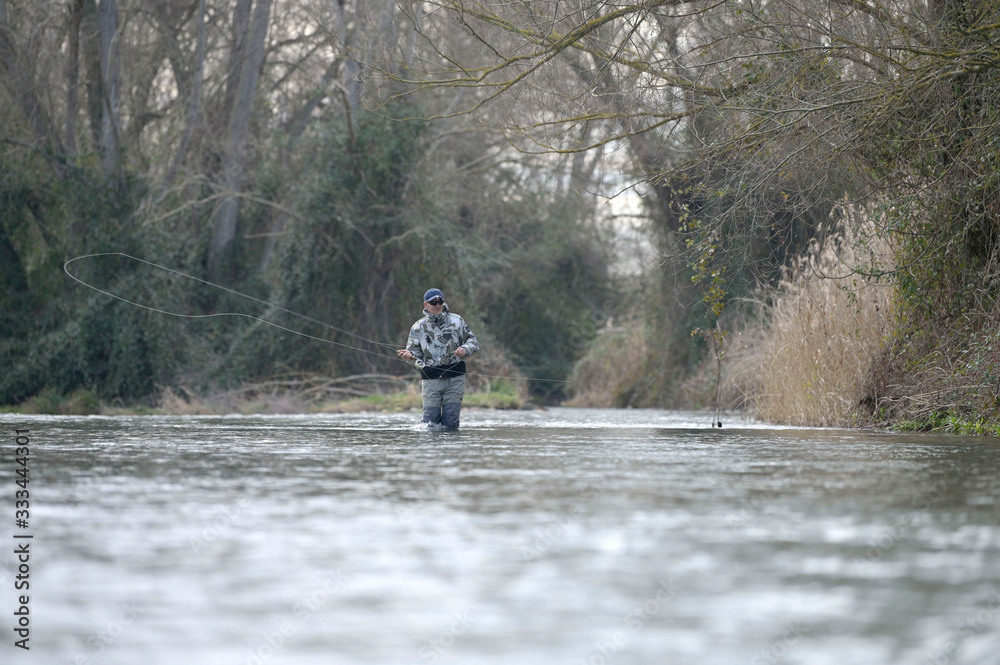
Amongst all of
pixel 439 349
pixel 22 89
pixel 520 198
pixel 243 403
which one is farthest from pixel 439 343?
pixel 520 198

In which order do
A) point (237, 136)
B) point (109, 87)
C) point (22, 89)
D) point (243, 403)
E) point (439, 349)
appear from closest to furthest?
point (439, 349)
point (243, 403)
point (22, 89)
point (109, 87)
point (237, 136)

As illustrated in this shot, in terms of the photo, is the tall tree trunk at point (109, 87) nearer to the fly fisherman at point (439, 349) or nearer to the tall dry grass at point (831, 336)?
the fly fisherman at point (439, 349)

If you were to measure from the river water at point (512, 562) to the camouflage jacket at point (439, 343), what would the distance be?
14.1 feet

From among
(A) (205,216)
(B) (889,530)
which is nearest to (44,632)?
(B) (889,530)

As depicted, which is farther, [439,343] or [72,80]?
[72,80]

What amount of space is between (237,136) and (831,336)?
736 inches

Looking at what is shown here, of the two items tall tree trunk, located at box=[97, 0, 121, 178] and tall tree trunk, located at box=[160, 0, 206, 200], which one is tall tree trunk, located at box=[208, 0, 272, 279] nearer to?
tall tree trunk, located at box=[160, 0, 206, 200]

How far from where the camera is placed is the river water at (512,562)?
3832 millimetres

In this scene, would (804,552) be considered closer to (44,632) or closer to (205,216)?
(44,632)

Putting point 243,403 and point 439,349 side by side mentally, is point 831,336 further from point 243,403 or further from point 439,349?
point 243,403

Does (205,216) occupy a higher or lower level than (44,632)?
higher

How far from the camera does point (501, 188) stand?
38.7 metres

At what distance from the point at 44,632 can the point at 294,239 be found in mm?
24383

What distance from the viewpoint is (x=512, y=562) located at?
4996 millimetres
